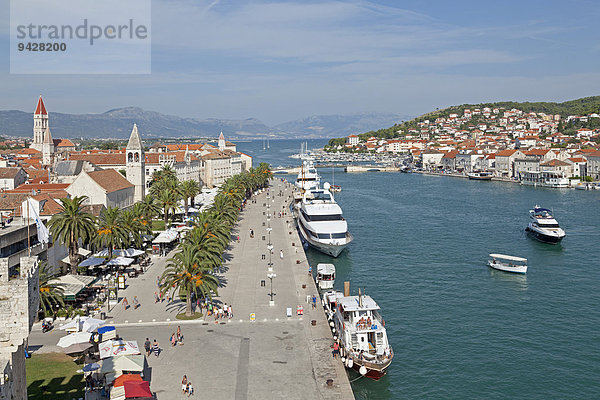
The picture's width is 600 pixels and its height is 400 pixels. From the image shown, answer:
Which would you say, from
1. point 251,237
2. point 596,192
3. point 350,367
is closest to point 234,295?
point 350,367

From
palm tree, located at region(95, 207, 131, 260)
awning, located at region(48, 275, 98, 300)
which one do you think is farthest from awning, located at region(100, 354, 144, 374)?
palm tree, located at region(95, 207, 131, 260)

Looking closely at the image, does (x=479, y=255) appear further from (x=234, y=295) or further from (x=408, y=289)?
(x=234, y=295)

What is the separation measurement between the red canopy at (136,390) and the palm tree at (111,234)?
82.3 feet

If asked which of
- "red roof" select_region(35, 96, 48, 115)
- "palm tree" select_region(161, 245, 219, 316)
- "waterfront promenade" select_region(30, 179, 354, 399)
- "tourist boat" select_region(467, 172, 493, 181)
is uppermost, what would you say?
"red roof" select_region(35, 96, 48, 115)

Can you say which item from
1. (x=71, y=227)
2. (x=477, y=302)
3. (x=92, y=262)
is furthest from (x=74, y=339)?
(x=477, y=302)

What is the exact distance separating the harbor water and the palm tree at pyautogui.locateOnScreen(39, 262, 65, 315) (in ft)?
62.1

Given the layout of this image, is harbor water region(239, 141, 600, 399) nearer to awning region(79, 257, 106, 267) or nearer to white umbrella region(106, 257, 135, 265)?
white umbrella region(106, 257, 135, 265)

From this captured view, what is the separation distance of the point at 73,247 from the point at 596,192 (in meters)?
115

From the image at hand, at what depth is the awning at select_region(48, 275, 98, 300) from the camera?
118 feet

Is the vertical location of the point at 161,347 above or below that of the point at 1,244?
below

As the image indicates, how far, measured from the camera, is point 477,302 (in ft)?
140

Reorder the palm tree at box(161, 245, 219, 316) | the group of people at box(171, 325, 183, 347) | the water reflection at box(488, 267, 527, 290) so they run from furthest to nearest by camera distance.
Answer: the water reflection at box(488, 267, 527, 290) < the palm tree at box(161, 245, 219, 316) < the group of people at box(171, 325, 183, 347)

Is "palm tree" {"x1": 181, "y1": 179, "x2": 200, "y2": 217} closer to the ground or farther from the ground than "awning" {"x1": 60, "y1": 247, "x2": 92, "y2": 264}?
farther from the ground

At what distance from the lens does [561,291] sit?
45719 millimetres
